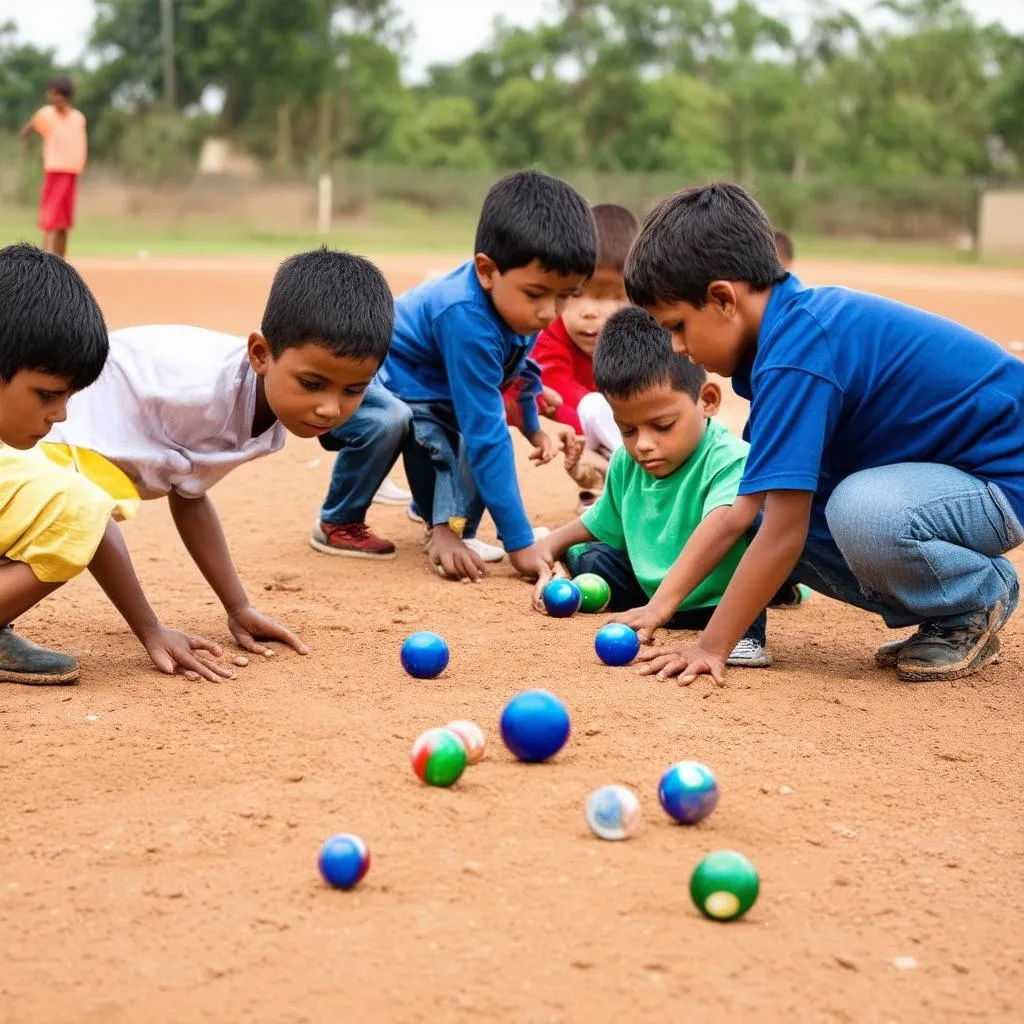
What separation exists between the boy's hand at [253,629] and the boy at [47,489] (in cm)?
18

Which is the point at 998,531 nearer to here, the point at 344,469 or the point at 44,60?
the point at 344,469

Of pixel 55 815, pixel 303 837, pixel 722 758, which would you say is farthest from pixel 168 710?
pixel 722 758

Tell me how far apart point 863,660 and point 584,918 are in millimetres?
2308

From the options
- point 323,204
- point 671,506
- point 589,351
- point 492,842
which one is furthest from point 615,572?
point 323,204

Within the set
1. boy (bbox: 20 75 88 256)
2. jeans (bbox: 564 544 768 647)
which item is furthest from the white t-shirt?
boy (bbox: 20 75 88 256)

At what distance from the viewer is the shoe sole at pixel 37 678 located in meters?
4.27

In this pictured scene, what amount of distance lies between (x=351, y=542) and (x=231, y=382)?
6.33 feet

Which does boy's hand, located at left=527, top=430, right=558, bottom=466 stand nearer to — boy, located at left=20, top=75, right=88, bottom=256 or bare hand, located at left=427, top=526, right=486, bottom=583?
bare hand, located at left=427, top=526, right=486, bottom=583

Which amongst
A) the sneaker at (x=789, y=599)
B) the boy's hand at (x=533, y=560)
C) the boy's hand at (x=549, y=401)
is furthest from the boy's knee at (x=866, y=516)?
the boy's hand at (x=549, y=401)

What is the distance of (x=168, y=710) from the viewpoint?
402 cm

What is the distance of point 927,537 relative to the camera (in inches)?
173

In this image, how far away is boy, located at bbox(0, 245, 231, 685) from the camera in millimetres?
3967

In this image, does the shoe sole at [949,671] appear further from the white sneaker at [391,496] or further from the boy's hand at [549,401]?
the white sneaker at [391,496]

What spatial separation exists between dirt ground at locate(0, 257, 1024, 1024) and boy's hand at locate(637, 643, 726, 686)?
95 mm
